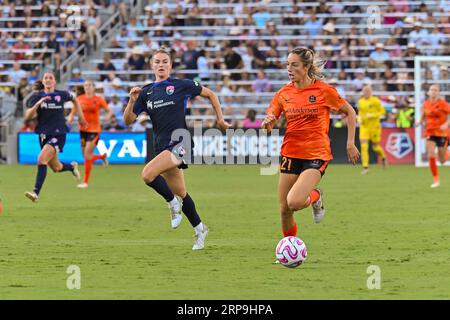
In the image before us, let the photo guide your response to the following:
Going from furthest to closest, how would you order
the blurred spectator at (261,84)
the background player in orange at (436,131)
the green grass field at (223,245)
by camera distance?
the blurred spectator at (261,84), the background player in orange at (436,131), the green grass field at (223,245)

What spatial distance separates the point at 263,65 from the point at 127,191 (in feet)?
46.6

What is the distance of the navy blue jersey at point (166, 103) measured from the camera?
44.5 ft

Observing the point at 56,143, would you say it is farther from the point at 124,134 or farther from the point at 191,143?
the point at 124,134

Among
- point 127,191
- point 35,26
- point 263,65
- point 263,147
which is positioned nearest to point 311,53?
point 127,191

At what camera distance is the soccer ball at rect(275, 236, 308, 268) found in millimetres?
11430

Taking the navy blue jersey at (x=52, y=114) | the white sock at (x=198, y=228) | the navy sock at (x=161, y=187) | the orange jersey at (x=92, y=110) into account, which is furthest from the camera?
the orange jersey at (x=92, y=110)

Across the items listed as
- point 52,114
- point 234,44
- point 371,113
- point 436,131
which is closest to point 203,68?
point 234,44

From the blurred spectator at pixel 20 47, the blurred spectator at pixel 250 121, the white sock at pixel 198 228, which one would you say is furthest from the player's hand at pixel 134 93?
the blurred spectator at pixel 20 47

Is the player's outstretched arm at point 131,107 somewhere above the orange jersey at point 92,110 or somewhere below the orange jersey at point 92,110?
above

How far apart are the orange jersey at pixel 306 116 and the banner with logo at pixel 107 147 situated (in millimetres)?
22080

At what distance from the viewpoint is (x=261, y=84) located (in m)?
36.5

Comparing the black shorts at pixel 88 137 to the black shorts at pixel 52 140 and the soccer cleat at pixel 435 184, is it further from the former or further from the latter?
the soccer cleat at pixel 435 184

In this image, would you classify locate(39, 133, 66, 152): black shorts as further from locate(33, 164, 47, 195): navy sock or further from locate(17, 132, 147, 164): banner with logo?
locate(17, 132, 147, 164): banner with logo

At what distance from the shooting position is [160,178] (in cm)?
1380
